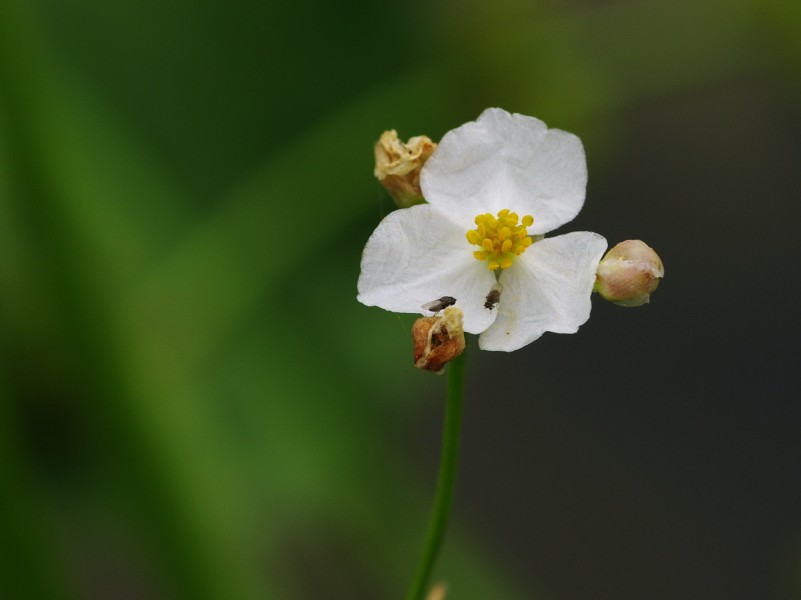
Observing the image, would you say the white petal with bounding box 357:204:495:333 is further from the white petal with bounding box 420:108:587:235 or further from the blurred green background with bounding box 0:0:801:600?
the blurred green background with bounding box 0:0:801:600

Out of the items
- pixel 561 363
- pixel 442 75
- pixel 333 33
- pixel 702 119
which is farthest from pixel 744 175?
pixel 333 33

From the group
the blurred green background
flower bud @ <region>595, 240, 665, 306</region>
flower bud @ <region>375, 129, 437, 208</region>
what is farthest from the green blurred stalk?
flower bud @ <region>595, 240, 665, 306</region>

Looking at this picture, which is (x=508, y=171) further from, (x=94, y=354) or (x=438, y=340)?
(x=94, y=354)

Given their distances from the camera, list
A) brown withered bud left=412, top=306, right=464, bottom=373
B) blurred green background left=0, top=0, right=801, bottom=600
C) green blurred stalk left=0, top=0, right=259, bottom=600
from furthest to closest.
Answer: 1. blurred green background left=0, top=0, right=801, bottom=600
2. green blurred stalk left=0, top=0, right=259, bottom=600
3. brown withered bud left=412, top=306, right=464, bottom=373

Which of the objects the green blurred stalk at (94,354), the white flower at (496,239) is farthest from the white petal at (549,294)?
the green blurred stalk at (94,354)

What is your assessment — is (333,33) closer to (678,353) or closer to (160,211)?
(160,211)

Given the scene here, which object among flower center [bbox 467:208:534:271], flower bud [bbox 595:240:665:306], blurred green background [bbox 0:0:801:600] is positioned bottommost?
blurred green background [bbox 0:0:801:600]
